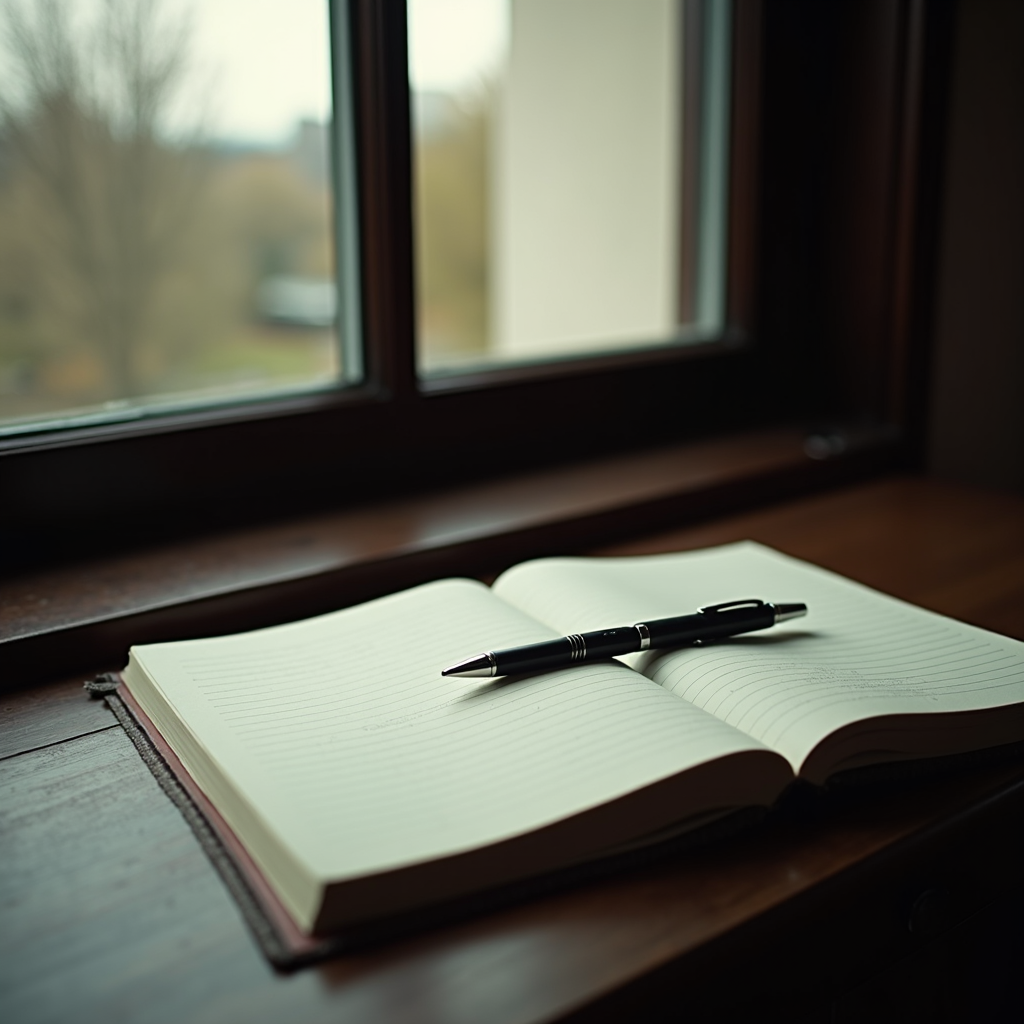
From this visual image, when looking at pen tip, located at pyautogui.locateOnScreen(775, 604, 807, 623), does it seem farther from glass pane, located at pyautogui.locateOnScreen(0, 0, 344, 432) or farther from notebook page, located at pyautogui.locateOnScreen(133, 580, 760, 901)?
glass pane, located at pyautogui.locateOnScreen(0, 0, 344, 432)

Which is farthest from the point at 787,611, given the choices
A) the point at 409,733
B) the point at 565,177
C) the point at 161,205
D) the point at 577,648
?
the point at 565,177

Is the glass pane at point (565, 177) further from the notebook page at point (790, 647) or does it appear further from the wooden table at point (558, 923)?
the wooden table at point (558, 923)

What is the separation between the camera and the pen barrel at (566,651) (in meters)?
0.59

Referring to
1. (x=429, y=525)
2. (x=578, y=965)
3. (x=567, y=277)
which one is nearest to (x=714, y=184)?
(x=429, y=525)

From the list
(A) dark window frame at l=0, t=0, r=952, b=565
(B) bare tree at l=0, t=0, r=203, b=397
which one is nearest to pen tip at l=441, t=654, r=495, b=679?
(A) dark window frame at l=0, t=0, r=952, b=565

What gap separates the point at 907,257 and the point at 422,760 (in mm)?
880

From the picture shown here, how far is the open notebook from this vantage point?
0.47m

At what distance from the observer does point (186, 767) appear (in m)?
0.57

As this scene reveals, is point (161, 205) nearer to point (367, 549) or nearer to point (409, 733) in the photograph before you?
point (367, 549)

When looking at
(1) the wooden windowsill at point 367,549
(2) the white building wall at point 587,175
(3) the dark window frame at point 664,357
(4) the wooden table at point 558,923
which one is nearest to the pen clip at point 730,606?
(4) the wooden table at point 558,923

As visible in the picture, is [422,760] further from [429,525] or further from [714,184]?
[714,184]

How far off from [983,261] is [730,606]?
67cm

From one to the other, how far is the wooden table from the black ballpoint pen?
0.41 feet

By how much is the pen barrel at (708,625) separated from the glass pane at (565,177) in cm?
46
